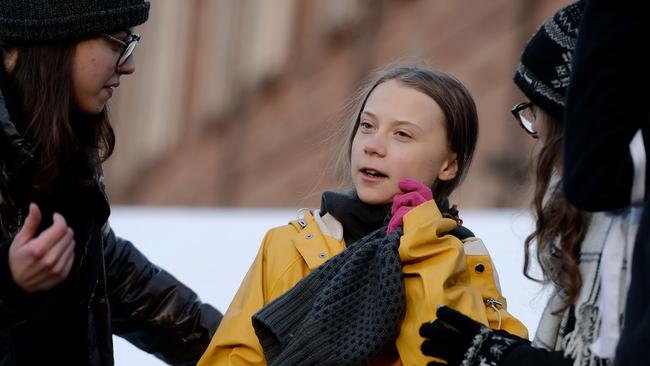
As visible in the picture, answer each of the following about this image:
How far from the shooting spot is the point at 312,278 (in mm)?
3047

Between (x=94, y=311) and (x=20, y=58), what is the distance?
0.63 m

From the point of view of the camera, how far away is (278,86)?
41.0ft

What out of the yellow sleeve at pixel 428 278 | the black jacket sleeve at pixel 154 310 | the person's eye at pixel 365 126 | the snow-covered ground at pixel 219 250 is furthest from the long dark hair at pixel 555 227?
the black jacket sleeve at pixel 154 310

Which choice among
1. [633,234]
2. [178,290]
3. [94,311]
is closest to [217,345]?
[94,311]

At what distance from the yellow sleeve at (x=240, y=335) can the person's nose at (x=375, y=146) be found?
362 millimetres

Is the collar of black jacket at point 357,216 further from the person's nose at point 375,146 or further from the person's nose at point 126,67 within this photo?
the person's nose at point 126,67

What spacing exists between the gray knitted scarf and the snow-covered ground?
75cm

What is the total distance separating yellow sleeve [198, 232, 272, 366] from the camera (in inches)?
121

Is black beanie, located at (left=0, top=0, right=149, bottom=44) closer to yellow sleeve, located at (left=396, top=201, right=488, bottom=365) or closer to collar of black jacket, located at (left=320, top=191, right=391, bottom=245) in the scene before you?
collar of black jacket, located at (left=320, top=191, right=391, bottom=245)

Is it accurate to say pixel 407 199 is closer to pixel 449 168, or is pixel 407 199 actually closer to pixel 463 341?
pixel 449 168

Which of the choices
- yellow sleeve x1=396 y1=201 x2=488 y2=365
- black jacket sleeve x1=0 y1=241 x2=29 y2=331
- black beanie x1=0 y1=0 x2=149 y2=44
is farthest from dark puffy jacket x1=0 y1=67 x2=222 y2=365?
yellow sleeve x1=396 y1=201 x2=488 y2=365

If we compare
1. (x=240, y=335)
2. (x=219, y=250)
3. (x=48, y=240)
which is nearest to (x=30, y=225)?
(x=48, y=240)

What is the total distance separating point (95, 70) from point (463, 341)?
107 centimetres

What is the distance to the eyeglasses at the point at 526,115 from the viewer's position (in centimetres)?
295
